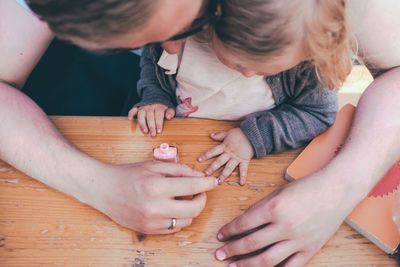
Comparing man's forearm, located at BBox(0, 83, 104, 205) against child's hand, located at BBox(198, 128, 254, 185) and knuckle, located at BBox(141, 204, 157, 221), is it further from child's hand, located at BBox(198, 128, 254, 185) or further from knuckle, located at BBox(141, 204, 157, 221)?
child's hand, located at BBox(198, 128, 254, 185)

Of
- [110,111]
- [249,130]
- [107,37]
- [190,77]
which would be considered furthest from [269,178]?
[110,111]

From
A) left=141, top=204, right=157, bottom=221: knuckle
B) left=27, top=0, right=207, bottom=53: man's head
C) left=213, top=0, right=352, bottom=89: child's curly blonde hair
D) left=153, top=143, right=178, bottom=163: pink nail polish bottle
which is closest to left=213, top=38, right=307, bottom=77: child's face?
left=213, top=0, right=352, bottom=89: child's curly blonde hair

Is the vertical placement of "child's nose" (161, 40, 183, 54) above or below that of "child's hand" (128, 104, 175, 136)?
above

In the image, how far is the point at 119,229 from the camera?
0.66m

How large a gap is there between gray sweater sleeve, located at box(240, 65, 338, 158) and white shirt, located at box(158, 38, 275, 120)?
0.15 ft

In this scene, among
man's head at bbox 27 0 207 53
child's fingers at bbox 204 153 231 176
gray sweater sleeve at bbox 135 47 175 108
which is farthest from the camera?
gray sweater sleeve at bbox 135 47 175 108

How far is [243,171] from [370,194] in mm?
294

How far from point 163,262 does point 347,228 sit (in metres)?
0.41

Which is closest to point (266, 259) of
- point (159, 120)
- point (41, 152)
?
point (159, 120)

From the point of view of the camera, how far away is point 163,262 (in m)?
0.62

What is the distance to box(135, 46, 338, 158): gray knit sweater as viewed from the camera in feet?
2.51

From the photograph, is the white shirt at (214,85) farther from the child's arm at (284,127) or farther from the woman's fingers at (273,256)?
the woman's fingers at (273,256)

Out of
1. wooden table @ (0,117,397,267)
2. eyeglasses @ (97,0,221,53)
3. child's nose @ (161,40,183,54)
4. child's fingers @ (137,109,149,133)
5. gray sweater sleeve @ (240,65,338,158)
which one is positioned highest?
eyeglasses @ (97,0,221,53)

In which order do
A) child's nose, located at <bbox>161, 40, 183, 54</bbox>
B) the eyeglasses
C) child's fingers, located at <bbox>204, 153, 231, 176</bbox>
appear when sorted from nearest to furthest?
the eyeglasses → child's nose, located at <bbox>161, 40, 183, 54</bbox> → child's fingers, located at <bbox>204, 153, 231, 176</bbox>
